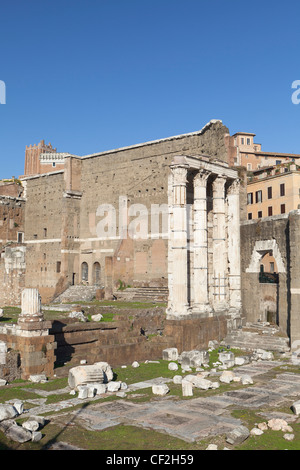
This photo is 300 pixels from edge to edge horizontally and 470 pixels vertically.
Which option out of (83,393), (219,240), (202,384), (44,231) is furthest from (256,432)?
(44,231)

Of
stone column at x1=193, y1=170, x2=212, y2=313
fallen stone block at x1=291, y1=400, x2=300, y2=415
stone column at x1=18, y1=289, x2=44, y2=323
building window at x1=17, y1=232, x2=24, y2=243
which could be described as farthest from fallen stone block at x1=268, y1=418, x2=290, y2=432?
building window at x1=17, y1=232, x2=24, y2=243

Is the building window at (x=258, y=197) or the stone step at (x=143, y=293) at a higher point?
the building window at (x=258, y=197)

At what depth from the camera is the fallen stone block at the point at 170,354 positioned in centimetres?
1529

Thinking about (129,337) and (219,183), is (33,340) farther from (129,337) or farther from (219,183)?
(219,183)

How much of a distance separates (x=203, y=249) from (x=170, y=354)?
446cm

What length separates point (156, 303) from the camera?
922 inches

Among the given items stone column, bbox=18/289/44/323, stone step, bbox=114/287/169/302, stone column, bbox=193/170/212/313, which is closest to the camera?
stone column, bbox=18/289/44/323

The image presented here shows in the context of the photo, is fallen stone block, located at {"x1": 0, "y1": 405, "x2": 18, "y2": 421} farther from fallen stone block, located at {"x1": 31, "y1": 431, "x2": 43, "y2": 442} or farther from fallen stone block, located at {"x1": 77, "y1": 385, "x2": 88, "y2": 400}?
fallen stone block, located at {"x1": 77, "y1": 385, "x2": 88, "y2": 400}

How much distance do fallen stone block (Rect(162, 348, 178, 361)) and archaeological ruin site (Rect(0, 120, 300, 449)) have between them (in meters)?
0.04

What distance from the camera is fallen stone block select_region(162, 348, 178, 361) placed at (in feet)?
50.2

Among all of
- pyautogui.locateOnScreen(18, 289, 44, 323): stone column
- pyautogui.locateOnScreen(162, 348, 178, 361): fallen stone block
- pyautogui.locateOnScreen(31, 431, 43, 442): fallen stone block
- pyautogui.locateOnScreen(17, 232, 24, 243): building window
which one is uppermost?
pyautogui.locateOnScreen(17, 232, 24, 243): building window

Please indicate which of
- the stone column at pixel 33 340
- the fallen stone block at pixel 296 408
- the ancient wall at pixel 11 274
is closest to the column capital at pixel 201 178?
the stone column at pixel 33 340

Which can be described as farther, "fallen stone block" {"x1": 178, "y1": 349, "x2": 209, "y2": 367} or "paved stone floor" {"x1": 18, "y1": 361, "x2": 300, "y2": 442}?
"fallen stone block" {"x1": 178, "y1": 349, "x2": 209, "y2": 367}

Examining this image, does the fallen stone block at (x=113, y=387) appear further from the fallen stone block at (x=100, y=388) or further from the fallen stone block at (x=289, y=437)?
the fallen stone block at (x=289, y=437)
